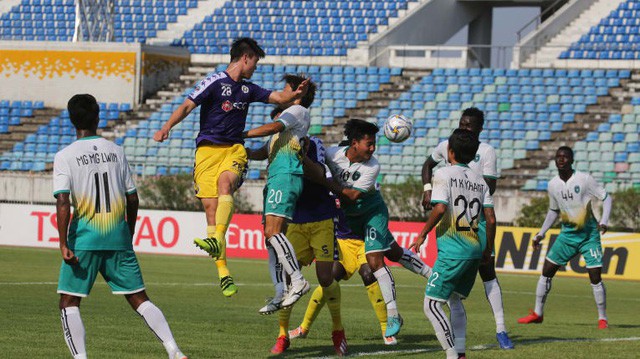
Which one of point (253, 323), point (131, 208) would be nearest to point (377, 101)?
point (253, 323)

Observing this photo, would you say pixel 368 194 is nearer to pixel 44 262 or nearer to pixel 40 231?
pixel 44 262

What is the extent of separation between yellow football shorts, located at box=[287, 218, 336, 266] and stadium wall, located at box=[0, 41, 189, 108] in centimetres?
3168

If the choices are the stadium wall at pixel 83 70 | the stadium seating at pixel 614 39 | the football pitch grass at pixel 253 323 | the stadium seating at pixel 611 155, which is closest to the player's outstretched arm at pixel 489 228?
the football pitch grass at pixel 253 323

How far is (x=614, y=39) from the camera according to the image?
41.2m

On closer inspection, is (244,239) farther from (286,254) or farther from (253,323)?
(286,254)

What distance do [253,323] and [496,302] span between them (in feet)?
10.1

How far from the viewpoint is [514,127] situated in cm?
3706

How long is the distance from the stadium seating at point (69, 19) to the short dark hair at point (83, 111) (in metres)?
38.3

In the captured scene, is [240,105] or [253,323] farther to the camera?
[253,323]

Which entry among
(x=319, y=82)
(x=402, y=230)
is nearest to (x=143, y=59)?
(x=319, y=82)

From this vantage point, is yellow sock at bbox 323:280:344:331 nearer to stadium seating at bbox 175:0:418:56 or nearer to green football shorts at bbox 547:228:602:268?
green football shorts at bbox 547:228:602:268

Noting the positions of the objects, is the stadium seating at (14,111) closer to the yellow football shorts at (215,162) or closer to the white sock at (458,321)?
the yellow football shorts at (215,162)

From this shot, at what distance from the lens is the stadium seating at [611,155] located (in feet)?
110

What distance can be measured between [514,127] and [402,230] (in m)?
9.92
